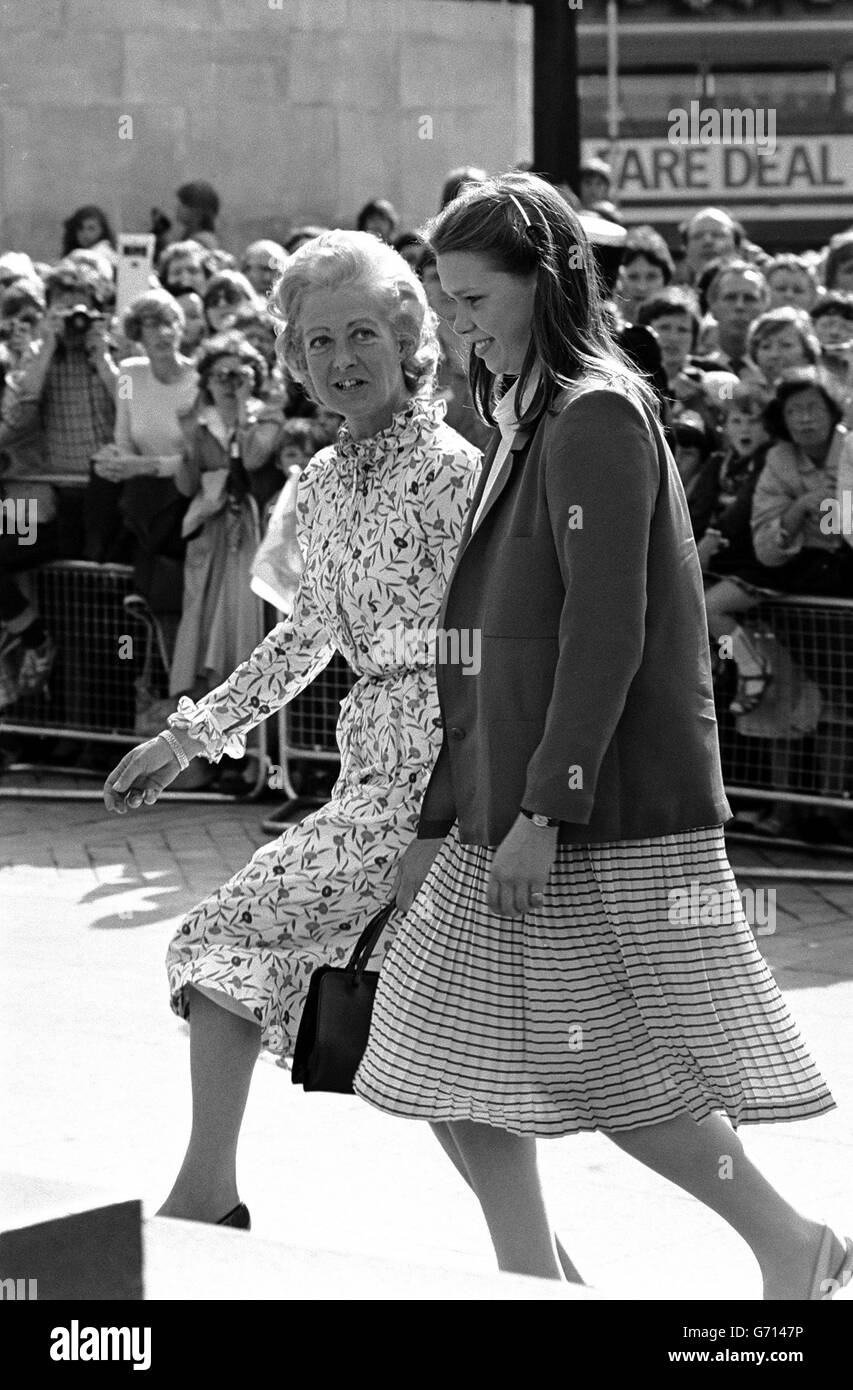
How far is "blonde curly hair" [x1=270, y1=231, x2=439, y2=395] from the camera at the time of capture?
3.85m

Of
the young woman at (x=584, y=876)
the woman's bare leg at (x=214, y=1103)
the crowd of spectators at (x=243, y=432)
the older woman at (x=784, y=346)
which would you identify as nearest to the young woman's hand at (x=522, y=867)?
the young woman at (x=584, y=876)

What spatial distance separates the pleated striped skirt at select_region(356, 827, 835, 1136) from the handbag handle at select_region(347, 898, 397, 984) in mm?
339

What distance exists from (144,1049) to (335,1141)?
88cm

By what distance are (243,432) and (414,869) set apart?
17.2 ft

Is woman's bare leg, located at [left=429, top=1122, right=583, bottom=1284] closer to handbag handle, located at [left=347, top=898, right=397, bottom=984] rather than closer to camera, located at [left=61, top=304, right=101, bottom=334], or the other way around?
handbag handle, located at [left=347, top=898, right=397, bottom=984]

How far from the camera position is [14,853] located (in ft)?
26.0

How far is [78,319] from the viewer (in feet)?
31.1

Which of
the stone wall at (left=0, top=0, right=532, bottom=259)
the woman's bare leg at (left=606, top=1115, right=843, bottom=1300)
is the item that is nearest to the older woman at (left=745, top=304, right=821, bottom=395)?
the woman's bare leg at (left=606, top=1115, right=843, bottom=1300)

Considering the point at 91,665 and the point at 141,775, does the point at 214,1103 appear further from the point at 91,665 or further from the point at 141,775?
the point at 91,665

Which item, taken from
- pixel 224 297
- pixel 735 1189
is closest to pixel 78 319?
pixel 224 297

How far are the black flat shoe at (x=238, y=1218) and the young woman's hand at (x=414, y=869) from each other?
0.66m

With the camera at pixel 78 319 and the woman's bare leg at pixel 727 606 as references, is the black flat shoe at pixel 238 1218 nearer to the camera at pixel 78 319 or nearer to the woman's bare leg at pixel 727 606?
the woman's bare leg at pixel 727 606
